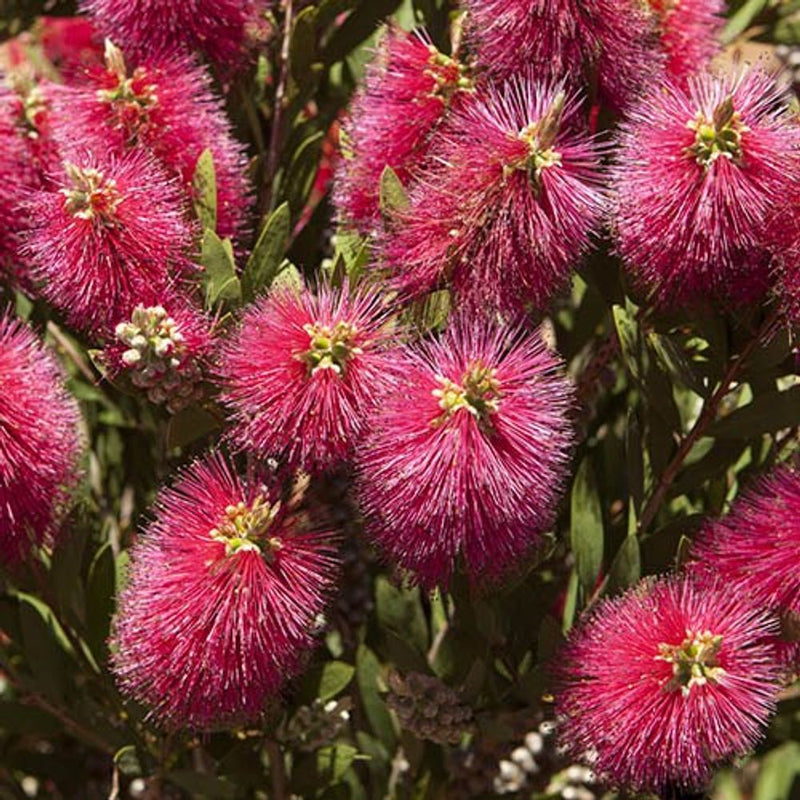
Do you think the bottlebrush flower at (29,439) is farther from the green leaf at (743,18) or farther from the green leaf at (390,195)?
the green leaf at (743,18)

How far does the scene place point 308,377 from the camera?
2.78ft

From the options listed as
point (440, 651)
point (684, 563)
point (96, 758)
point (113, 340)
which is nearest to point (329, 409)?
point (113, 340)

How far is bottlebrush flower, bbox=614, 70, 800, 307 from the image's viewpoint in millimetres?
856

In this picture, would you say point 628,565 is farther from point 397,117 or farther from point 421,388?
point 397,117

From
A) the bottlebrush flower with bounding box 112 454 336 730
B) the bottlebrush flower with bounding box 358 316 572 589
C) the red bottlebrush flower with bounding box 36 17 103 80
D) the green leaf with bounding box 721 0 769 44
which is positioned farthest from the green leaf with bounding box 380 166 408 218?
the red bottlebrush flower with bounding box 36 17 103 80

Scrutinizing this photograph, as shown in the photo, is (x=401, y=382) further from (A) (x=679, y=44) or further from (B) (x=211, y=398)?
(A) (x=679, y=44)

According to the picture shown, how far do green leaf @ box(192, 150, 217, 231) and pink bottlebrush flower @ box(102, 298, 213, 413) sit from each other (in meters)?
0.08

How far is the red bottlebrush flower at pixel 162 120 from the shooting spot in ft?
3.24

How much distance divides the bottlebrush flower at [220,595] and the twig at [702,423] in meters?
0.30

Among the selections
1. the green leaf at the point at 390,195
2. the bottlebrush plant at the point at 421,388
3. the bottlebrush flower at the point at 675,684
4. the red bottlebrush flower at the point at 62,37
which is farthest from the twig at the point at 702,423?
the red bottlebrush flower at the point at 62,37

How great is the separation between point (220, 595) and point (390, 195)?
0.30 metres

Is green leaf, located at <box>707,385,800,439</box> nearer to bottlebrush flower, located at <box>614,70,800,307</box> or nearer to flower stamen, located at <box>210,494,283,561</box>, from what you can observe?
bottlebrush flower, located at <box>614,70,800,307</box>

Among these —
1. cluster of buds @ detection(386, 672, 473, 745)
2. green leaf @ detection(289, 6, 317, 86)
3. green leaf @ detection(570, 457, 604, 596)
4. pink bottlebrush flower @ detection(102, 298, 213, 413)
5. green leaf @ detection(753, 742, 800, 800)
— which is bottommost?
green leaf @ detection(753, 742, 800, 800)

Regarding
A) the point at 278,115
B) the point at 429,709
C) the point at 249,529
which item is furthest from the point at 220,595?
the point at 278,115
